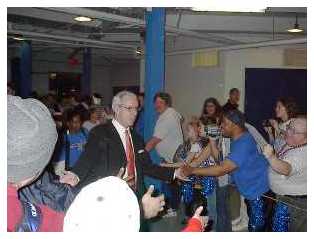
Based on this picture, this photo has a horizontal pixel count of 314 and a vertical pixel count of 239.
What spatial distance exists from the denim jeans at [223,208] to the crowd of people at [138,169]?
10mm

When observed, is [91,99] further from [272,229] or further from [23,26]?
[272,229]

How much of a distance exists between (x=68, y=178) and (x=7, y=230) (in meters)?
1.16

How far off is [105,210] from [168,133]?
4.09m

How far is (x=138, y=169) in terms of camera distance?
3119mm

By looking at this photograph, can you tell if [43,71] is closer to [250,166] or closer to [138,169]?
[138,169]

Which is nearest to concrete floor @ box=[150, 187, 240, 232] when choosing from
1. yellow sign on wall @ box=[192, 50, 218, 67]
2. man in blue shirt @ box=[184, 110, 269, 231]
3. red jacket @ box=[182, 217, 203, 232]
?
man in blue shirt @ box=[184, 110, 269, 231]

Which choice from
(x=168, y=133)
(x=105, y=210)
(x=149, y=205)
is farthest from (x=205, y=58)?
(x=105, y=210)

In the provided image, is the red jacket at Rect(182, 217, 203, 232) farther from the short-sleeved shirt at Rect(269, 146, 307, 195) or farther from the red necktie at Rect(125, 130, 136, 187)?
the short-sleeved shirt at Rect(269, 146, 307, 195)

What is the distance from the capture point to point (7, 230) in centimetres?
121

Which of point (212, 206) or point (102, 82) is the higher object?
point (102, 82)

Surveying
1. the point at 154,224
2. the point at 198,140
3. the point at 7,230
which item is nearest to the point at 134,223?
the point at 7,230

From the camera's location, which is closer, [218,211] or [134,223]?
[134,223]

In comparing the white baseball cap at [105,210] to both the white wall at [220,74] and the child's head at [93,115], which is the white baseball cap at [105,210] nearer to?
the child's head at [93,115]

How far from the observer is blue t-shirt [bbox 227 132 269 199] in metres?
3.30
